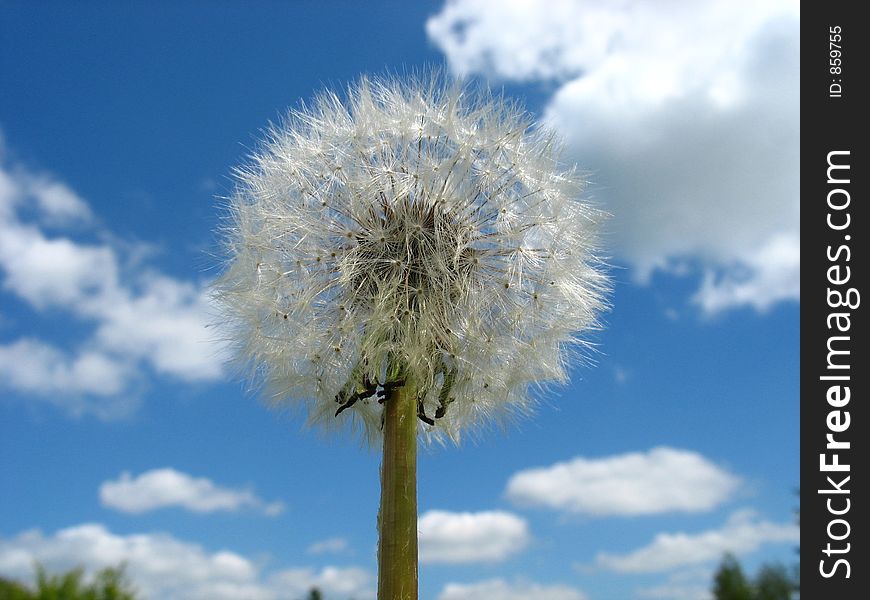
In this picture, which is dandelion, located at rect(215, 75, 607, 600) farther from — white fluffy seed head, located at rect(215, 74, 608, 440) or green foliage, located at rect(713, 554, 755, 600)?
green foliage, located at rect(713, 554, 755, 600)

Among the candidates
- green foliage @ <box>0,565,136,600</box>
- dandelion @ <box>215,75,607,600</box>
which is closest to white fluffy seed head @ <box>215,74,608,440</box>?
dandelion @ <box>215,75,607,600</box>

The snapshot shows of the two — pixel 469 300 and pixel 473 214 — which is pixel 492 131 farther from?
pixel 469 300

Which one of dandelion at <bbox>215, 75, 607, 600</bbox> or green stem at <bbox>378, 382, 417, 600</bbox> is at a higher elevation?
dandelion at <bbox>215, 75, 607, 600</bbox>

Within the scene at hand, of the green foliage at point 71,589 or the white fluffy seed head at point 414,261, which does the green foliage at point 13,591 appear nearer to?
the green foliage at point 71,589
